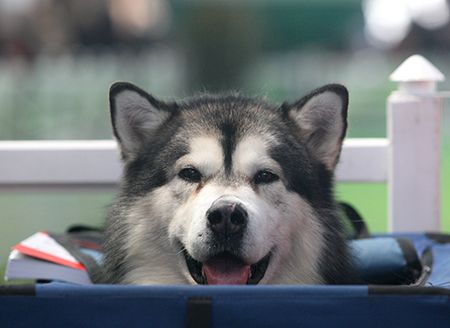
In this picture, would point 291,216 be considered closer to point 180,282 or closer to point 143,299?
point 180,282

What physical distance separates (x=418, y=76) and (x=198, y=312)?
2019 millimetres

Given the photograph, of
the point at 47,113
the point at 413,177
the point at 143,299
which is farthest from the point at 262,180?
the point at 47,113

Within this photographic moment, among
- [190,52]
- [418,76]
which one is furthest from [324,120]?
[190,52]

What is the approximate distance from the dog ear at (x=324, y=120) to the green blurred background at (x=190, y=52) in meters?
7.43

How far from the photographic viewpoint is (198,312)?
2285mm

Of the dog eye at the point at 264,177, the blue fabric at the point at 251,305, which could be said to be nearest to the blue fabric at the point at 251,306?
the blue fabric at the point at 251,305

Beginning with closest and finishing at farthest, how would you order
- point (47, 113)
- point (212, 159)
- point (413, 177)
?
point (212, 159)
point (413, 177)
point (47, 113)

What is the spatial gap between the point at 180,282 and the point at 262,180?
0.44 meters

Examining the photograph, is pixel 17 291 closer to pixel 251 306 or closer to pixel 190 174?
pixel 251 306

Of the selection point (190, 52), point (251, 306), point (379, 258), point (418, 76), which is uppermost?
point (190, 52)

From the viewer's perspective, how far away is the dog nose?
8.91 ft

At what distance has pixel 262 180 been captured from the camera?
2998 millimetres

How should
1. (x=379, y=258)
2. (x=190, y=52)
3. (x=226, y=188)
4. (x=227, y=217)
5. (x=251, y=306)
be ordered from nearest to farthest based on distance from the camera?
(x=251, y=306) → (x=227, y=217) → (x=226, y=188) → (x=379, y=258) → (x=190, y=52)

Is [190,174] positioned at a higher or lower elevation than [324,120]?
lower
